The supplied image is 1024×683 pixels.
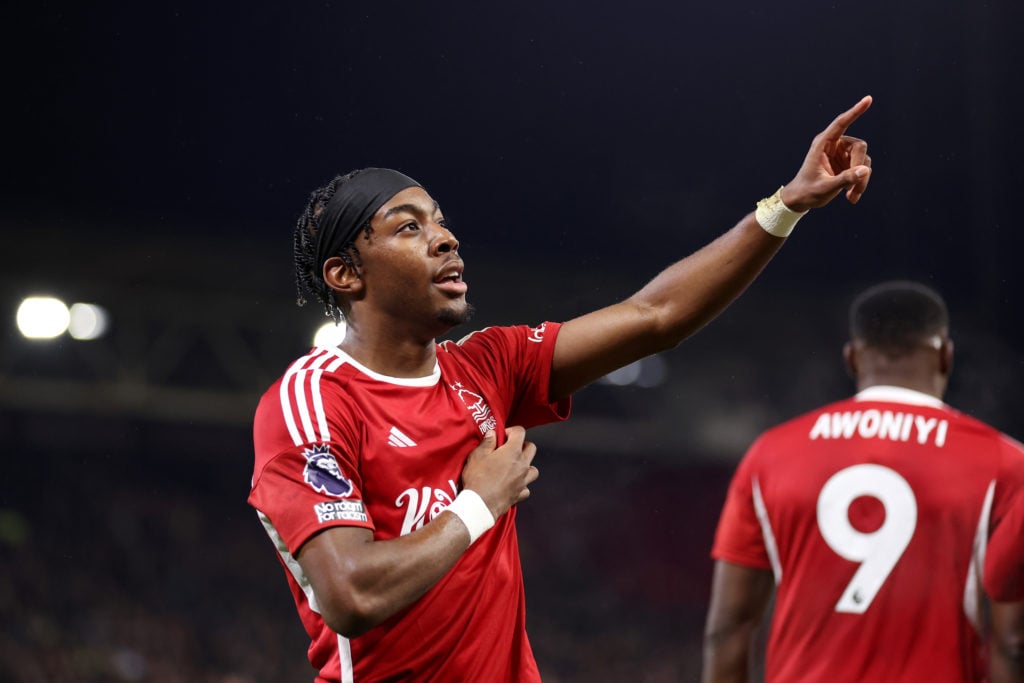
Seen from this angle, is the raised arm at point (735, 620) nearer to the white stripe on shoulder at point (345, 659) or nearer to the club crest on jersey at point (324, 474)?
the white stripe on shoulder at point (345, 659)

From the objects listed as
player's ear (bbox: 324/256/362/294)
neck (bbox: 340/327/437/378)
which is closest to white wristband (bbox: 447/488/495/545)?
neck (bbox: 340/327/437/378)

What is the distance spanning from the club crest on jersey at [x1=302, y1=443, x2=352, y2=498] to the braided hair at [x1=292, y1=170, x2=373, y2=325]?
0.68 metres

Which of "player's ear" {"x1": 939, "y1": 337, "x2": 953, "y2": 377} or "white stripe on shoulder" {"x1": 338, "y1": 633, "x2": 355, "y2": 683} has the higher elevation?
"player's ear" {"x1": 939, "y1": 337, "x2": 953, "y2": 377}

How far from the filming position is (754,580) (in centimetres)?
300

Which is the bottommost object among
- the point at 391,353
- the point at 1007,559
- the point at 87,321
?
the point at 1007,559

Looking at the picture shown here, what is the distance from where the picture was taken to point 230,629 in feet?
46.5

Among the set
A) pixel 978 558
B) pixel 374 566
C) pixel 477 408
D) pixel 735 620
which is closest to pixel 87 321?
pixel 477 408

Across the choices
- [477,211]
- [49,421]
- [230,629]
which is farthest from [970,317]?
[49,421]

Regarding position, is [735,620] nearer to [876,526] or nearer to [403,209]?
[876,526]

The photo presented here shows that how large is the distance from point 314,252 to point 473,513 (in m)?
1.03

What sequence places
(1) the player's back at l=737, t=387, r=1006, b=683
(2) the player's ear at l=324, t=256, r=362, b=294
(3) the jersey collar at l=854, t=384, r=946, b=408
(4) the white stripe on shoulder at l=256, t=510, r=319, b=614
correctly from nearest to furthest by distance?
(4) the white stripe on shoulder at l=256, t=510, r=319, b=614, (1) the player's back at l=737, t=387, r=1006, b=683, (3) the jersey collar at l=854, t=384, r=946, b=408, (2) the player's ear at l=324, t=256, r=362, b=294

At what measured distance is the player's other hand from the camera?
265cm

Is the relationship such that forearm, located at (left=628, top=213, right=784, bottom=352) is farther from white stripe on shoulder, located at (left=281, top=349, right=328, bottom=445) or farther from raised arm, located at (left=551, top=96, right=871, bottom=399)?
white stripe on shoulder, located at (left=281, top=349, right=328, bottom=445)

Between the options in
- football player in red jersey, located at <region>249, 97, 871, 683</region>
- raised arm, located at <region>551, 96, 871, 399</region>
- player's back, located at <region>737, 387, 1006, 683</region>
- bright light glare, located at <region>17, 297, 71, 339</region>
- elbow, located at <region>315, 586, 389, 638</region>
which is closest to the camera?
elbow, located at <region>315, 586, 389, 638</region>
